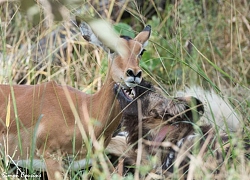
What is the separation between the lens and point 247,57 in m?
6.65

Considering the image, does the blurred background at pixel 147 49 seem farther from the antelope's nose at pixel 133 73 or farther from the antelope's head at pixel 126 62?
the antelope's nose at pixel 133 73

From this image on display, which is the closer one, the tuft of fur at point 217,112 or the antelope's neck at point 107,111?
the antelope's neck at point 107,111

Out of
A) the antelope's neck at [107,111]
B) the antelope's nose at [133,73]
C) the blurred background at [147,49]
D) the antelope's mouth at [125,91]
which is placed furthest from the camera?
the blurred background at [147,49]

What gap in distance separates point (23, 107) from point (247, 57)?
3.16m

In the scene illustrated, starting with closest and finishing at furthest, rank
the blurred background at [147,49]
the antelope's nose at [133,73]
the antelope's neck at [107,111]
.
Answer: the antelope's nose at [133,73] < the antelope's neck at [107,111] < the blurred background at [147,49]

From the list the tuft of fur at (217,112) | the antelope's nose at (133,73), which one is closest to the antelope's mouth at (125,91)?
the antelope's nose at (133,73)

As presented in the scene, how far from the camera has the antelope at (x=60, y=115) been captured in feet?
12.9

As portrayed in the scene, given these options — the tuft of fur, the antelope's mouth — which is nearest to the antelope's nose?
the antelope's mouth

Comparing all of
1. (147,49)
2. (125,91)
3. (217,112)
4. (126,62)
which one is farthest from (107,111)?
(147,49)

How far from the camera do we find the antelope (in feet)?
12.9

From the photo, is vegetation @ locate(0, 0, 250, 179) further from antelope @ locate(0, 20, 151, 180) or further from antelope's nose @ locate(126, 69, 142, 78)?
antelope's nose @ locate(126, 69, 142, 78)

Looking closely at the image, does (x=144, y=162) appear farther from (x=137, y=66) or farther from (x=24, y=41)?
(x=24, y=41)

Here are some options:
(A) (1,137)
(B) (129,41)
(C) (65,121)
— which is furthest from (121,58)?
(A) (1,137)

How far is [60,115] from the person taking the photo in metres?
4.09
